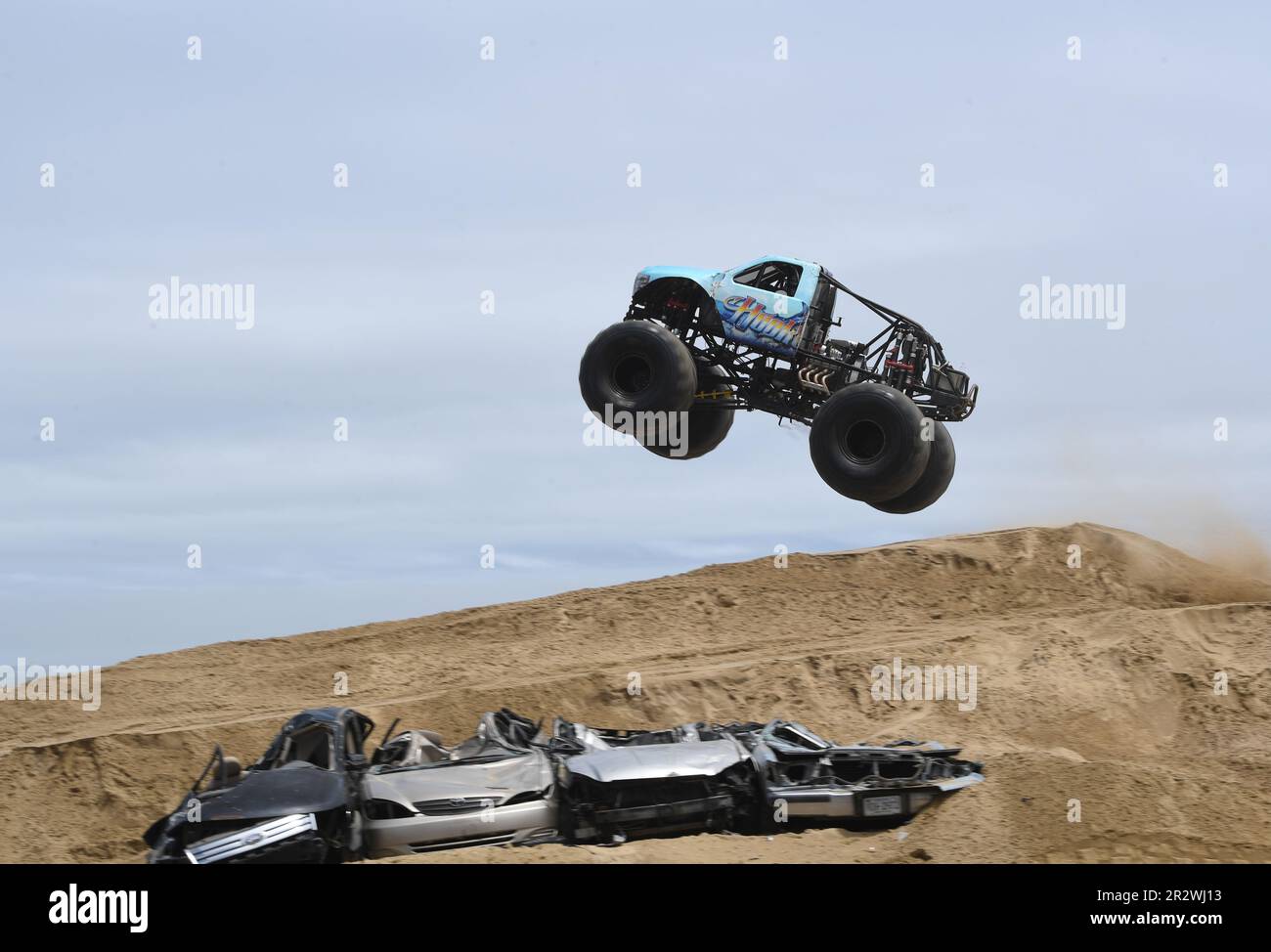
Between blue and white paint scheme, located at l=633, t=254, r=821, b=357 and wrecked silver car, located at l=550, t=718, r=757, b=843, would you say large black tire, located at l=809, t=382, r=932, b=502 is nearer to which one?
blue and white paint scheme, located at l=633, t=254, r=821, b=357

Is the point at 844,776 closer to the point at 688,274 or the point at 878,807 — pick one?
the point at 878,807

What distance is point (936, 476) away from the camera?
1798 cm

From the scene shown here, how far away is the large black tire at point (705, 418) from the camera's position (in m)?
18.0

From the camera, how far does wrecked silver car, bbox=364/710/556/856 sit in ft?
38.1

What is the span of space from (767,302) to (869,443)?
2.06 metres

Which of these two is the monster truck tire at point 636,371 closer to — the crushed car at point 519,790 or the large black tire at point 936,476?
the large black tire at point 936,476

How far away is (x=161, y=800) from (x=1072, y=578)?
15884mm

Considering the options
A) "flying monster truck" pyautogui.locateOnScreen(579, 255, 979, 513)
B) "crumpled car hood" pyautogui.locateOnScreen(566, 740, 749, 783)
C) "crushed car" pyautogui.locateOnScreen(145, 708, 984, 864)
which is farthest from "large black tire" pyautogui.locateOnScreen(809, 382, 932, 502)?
"crumpled car hood" pyautogui.locateOnScreen(566, 740, 749, 783)

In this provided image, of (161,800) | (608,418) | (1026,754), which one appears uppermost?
(608,418)

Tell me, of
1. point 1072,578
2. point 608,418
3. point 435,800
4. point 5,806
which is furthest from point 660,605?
point 435,800

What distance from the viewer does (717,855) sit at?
460 inches

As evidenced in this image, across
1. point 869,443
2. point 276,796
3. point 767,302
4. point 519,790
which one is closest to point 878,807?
point 519,790
